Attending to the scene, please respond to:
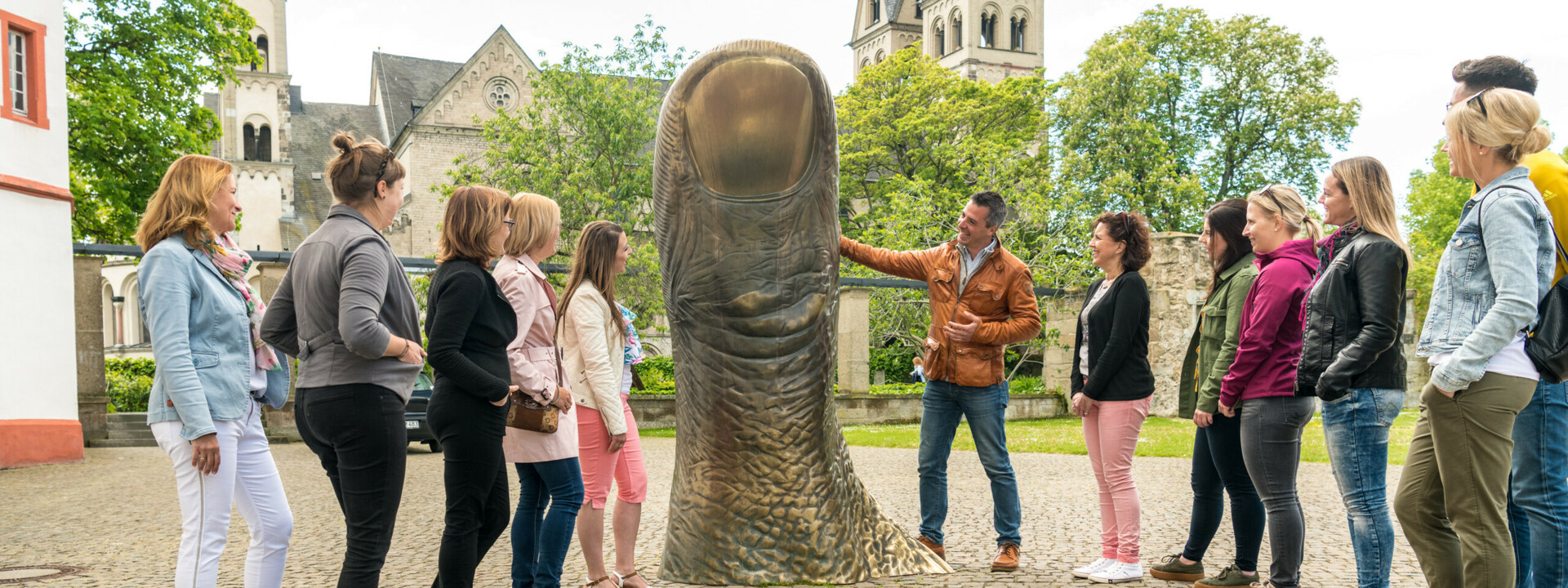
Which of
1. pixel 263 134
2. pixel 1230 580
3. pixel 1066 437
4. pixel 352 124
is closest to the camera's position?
pixel 1230 580

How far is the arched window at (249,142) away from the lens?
45594mm

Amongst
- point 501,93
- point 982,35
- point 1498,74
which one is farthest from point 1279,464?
point 982,35

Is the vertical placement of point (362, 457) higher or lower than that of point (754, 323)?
lower

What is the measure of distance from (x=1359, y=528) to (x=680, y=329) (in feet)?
8.93

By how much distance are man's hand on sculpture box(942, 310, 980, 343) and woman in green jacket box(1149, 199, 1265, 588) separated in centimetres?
104

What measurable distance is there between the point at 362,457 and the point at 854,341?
47.0 feet

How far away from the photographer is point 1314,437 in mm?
13078

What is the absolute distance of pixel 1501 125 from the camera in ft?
10.2

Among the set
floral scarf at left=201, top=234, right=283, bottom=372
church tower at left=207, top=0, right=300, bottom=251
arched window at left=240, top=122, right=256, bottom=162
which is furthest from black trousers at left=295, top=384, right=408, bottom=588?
arched window at left=240, top=122, right=256, bottom=162

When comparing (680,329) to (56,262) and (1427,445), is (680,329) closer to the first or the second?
(1427,445)

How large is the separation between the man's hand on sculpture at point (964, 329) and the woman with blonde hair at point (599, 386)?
1601 millimetres

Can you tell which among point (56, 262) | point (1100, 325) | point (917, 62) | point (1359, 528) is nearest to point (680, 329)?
point (1100, 325)

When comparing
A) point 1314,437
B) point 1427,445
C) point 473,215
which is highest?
point 473,215

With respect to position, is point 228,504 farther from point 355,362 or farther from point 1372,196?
point 1372,196
